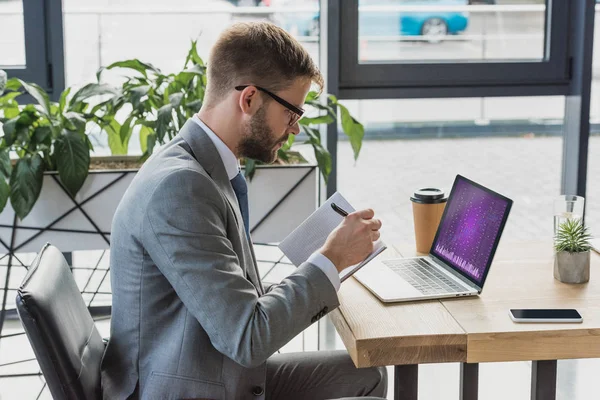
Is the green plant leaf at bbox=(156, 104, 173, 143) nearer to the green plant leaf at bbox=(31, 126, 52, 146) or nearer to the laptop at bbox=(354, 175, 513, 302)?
the green plant leaf at bbox=(31, 126, 52, 146)

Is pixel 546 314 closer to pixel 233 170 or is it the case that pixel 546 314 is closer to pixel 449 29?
pixel 233 170

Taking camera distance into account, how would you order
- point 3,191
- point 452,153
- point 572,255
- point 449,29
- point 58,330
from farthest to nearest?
point 452,153 → point 449,29 → point 3,191 → point 572,255 → point 58,330

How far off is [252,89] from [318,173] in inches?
62.3

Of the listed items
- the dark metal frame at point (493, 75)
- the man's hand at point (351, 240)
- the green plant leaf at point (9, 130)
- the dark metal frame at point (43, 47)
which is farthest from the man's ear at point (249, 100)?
the dark metal frame at point (43, 47)

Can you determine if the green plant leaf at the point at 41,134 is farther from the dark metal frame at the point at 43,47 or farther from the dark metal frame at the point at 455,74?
the dark metal frame at the point at 455,74

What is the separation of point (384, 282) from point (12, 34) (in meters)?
2.15

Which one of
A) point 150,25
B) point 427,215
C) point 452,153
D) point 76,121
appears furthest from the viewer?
point 452,153

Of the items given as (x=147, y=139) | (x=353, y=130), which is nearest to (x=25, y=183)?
(x=147, y=139)

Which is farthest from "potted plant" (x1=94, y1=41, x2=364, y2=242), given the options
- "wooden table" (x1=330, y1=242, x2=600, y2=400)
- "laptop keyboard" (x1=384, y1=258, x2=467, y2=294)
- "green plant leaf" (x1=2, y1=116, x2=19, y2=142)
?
"wooden table" (x1=330, y1=242, x2=600, y2=400)

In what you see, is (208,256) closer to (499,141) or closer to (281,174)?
(281,174)

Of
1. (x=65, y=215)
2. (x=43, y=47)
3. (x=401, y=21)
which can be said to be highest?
(x=401, y=21)

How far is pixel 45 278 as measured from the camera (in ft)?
5.16

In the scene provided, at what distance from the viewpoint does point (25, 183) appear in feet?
9.41

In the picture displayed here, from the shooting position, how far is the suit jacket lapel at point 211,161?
A: 169cm
